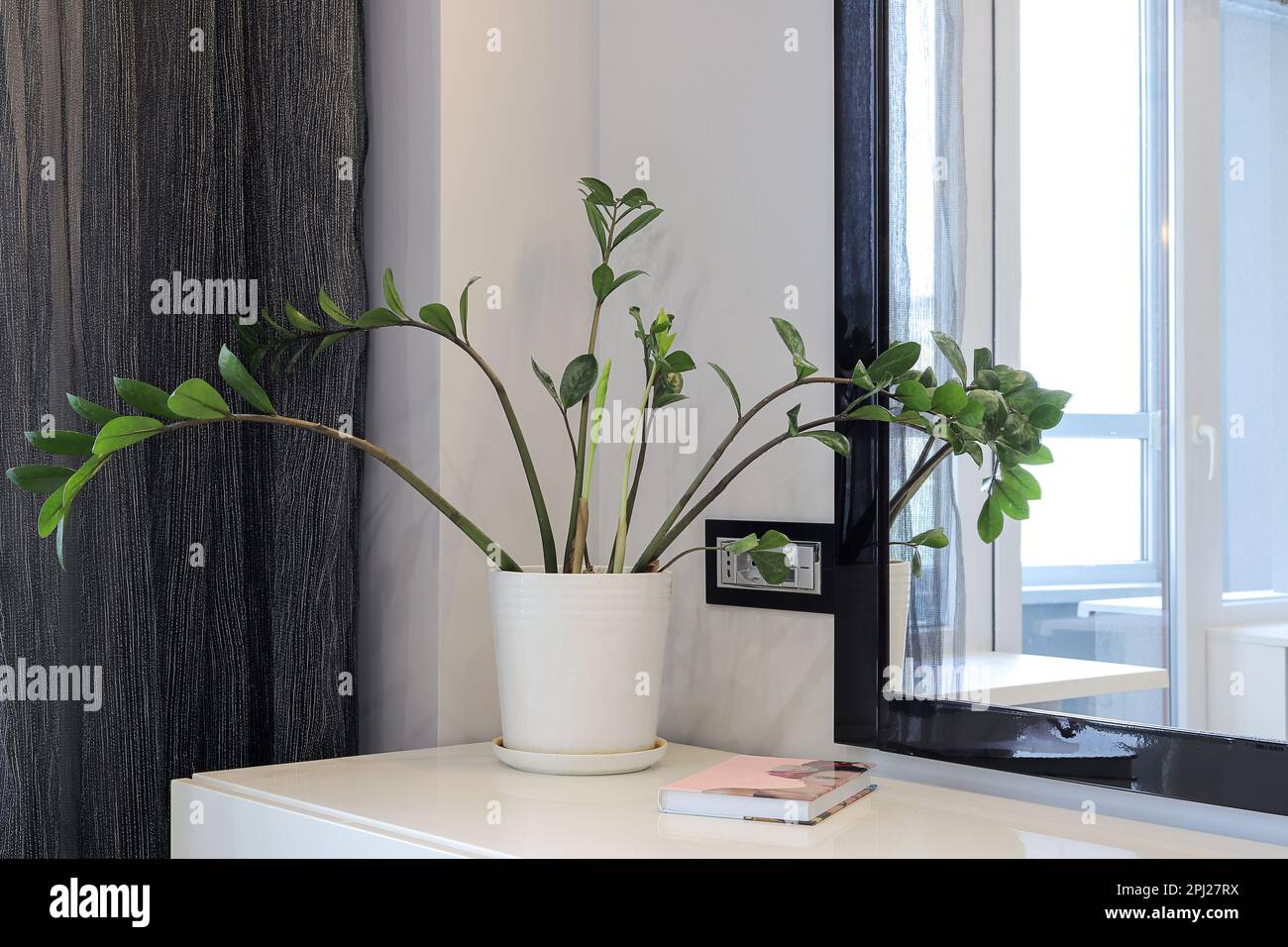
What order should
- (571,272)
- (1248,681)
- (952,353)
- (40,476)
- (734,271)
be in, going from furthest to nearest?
(571,272) < (734,271) < (952,353) < (40,476) < (1248,681)

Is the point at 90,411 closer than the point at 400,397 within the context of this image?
Yes

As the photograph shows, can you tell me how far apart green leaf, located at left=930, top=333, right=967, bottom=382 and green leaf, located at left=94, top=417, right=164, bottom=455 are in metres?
0.73

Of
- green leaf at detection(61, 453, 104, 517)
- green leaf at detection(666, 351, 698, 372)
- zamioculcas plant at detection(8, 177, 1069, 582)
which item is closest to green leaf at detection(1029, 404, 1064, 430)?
zamioculcas plant at detection(8, 177, 1069, 582)

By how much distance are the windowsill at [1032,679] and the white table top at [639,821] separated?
0.09 m

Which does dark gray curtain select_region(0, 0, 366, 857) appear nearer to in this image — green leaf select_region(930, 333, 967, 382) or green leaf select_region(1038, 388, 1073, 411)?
green leaf select_region(930, 333, 967, 382)

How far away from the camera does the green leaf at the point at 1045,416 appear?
1.15 metres

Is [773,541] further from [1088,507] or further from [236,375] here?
[236,375]

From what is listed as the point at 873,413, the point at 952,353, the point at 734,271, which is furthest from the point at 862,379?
the point at 734,271

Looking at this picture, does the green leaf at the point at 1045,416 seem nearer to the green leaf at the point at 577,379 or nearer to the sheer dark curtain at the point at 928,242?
the sheer dark curtain at the point at 928,242

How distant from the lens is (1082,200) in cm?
114

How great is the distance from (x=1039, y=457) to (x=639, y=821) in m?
0.48

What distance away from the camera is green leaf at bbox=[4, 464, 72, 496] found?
1113 millimetres

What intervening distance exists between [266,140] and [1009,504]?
36.3 inches
